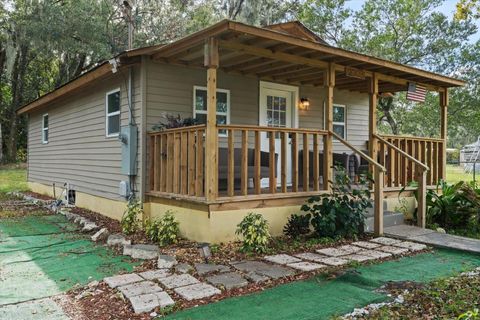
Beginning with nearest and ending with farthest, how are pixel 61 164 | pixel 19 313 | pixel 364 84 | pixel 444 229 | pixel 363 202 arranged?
pixel 19 313
pixel 363 202
pixel 444 229
pixel 364 84
pixel 61 164

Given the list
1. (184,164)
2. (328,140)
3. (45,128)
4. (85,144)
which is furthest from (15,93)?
(328,140)

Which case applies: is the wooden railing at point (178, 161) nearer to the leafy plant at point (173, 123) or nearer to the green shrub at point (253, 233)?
the leafy plant at point (173, 123)

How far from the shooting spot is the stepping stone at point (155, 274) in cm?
381

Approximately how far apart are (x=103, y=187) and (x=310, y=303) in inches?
214

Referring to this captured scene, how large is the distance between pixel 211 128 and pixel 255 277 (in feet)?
6.16

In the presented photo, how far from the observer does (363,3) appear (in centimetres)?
1725

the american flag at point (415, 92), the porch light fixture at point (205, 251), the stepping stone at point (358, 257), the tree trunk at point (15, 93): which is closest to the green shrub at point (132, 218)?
the porch light fixture at point (205, 251)

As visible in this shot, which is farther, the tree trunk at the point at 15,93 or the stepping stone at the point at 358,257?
the tree trunk at the point at 15,93

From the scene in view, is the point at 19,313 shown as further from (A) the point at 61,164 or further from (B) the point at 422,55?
(B) the point at 422,55

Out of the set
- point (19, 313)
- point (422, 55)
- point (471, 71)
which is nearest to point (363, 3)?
point (422, 55)

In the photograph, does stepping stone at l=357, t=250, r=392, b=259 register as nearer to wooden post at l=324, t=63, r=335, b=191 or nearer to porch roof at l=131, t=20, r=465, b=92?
wooden post at l=324, t=63, r=335, b=191

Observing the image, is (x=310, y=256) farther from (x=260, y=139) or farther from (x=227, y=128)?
(x=260, y=139)

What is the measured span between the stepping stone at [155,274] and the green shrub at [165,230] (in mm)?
1152

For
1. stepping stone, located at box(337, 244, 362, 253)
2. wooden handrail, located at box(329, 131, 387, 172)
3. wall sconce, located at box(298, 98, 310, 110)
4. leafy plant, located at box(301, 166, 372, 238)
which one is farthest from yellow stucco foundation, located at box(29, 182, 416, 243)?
wall sconce, located at box(298, 98, 310, 110)
